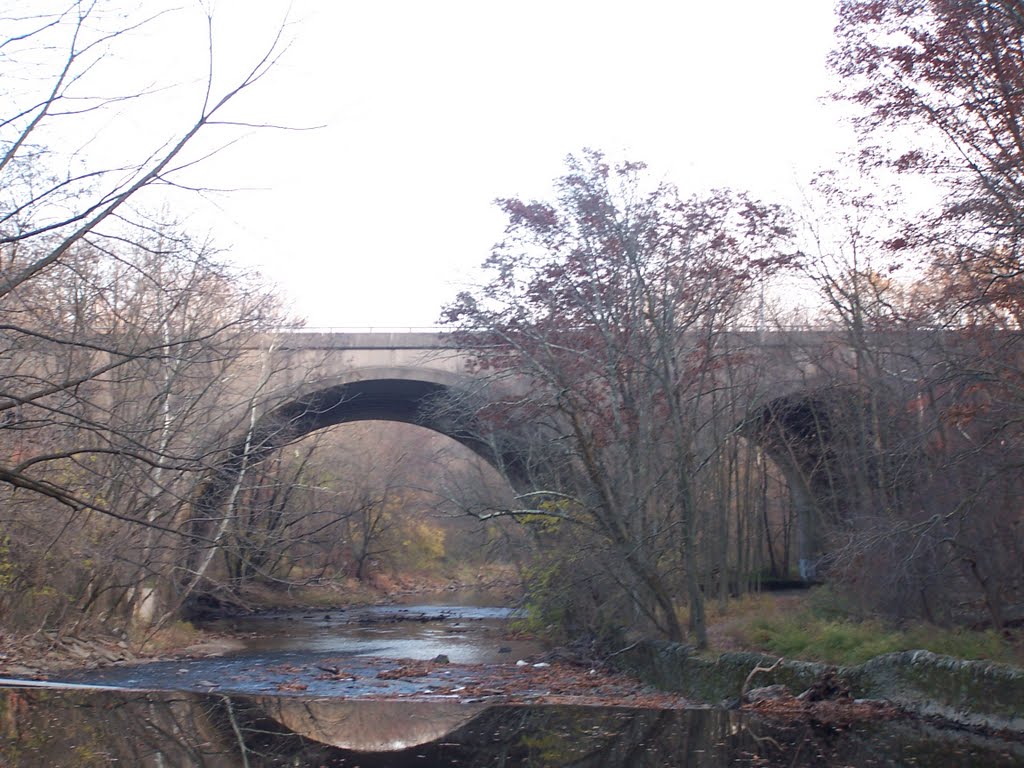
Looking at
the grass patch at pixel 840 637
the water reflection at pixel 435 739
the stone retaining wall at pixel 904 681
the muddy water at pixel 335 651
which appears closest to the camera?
the water reflection at pixel 435 739

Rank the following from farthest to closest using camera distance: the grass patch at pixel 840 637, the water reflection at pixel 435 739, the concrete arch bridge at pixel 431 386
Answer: the concrete arch bridge at pixel 431 386 < the grass patch at pixel 840 637 < the water reflection at pixel 435 739

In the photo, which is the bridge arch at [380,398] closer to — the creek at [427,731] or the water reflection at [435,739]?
the creek at [427,731]

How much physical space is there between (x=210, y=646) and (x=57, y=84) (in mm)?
21173

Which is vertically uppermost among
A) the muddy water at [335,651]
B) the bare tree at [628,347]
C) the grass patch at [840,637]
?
the bare tree at [628,347]

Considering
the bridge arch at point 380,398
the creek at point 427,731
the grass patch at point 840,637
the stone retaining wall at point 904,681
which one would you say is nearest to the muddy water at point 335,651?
the creek at point 427,731

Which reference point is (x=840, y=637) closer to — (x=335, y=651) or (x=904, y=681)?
(x=904, y=681)

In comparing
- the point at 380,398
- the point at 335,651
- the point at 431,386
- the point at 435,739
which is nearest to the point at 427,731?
the point at 435,739

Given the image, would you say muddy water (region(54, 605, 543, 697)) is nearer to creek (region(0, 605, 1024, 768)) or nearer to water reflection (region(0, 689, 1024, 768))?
creek (region(0, 605, 1024, 768))

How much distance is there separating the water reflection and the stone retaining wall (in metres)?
0.50

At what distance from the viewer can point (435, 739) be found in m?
9.41

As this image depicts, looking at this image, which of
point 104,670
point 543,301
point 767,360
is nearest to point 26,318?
point 543,301

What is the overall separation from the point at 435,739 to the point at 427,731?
73 cm

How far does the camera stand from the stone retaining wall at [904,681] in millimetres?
9578

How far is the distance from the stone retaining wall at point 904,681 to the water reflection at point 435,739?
501 mm
